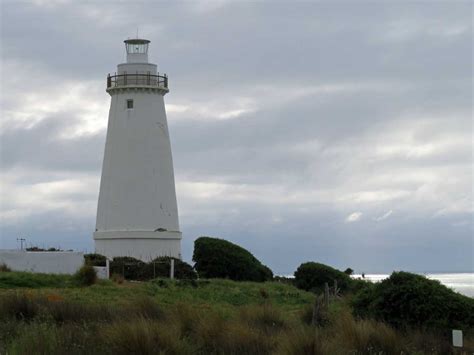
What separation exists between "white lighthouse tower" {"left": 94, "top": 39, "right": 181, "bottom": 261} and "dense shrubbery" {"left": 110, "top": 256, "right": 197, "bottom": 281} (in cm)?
294

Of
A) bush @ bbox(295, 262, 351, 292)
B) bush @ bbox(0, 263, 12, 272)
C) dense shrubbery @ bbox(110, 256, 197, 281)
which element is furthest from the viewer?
bush @ bbox(295, 262, 351, 292)

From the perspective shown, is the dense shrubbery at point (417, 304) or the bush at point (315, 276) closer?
the dense shrubbery at point (417, 304)

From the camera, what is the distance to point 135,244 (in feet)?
136

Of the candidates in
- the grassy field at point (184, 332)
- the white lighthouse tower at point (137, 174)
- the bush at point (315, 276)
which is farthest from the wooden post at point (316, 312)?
the white lighthouse tower at point (137, 174)

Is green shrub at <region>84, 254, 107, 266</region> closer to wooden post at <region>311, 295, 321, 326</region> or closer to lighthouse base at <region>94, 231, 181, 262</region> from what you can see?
lighthouse base at <region>94, 231, 181, 262</region>

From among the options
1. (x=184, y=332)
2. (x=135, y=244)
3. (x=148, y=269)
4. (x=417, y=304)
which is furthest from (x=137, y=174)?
(x=184, y=332)

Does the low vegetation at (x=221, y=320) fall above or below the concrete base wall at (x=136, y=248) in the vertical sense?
below

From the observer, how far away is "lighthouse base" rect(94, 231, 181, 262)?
41.5 meters

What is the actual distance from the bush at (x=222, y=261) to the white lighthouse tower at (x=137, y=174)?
1.43 meters

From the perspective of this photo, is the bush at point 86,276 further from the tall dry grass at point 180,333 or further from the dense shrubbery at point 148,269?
the tall dry grass at point 180,333

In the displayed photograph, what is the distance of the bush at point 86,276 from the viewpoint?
30442 millimetres

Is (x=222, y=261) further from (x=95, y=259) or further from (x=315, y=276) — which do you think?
(x=95, y=259)

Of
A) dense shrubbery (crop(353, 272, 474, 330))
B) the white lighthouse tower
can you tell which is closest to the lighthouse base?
the white lighthouse tower

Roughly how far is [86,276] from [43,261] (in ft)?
24.5
